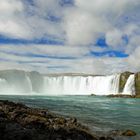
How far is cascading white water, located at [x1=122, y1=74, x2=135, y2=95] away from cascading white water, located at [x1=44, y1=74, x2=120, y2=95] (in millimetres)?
3851

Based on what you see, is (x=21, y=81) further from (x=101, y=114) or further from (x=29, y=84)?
(x=101, y=114)

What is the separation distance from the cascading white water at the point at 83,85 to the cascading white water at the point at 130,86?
3.85 metres

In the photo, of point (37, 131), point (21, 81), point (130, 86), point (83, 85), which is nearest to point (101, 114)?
point (37, 131)

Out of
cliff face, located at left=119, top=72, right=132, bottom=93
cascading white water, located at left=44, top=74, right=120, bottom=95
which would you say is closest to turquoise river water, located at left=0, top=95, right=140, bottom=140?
cliff face, located at left=119, top=72, right=132, bottom=93

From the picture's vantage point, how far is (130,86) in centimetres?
10231

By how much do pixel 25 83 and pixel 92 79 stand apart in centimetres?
3279

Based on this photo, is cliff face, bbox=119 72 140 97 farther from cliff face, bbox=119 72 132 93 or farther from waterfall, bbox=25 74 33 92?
waterfall, bbox=25 74 33 92

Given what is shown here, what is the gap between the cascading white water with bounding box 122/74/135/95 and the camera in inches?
4010

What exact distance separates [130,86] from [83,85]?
22.1 metres

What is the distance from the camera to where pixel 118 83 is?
10556 centimetres

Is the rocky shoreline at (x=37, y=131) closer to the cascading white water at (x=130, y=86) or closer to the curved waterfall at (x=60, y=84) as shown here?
the cascading white water at (x=130, y=86)

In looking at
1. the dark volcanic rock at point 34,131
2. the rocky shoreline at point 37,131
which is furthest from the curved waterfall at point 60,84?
the dark volcanic rock at point 34,131

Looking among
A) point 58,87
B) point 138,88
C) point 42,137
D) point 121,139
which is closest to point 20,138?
point 42,137

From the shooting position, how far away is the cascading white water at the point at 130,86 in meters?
102
